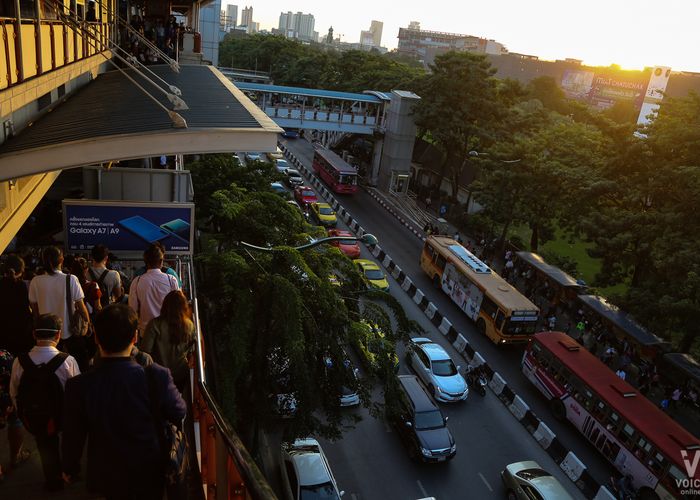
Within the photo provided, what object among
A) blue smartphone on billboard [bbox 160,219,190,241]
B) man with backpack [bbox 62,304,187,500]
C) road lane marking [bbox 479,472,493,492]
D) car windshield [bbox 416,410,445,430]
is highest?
man with backpack [bbox 62,304,187,500]

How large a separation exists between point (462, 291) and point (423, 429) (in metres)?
9.20

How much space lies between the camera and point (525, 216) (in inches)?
1040

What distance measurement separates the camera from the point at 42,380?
11.7 feet

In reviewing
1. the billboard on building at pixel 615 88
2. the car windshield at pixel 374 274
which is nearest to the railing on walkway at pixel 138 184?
the car windshield at pixel 374 274

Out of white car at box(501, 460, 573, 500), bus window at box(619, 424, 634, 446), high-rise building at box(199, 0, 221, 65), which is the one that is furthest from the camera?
high-rise building at box(199, 0, 221, 65)

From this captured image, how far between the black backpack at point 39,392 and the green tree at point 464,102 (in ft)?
106

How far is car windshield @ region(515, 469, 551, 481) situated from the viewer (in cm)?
1209

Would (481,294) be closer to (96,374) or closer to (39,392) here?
(39,392)

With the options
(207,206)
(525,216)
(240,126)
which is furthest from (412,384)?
(525,216)

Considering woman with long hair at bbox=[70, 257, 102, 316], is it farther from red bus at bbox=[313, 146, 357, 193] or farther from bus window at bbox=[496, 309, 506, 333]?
red bus at bbox=[313, 146, 357, 193]

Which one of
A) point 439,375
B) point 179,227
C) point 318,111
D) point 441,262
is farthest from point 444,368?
point 318,111

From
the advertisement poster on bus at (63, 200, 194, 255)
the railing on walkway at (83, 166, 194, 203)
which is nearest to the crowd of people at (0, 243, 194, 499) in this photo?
the advertisement poster on bus at (63, 200, 194, 255)

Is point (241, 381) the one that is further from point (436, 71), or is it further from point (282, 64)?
point (282, 64)

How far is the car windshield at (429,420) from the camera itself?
13.6 m
